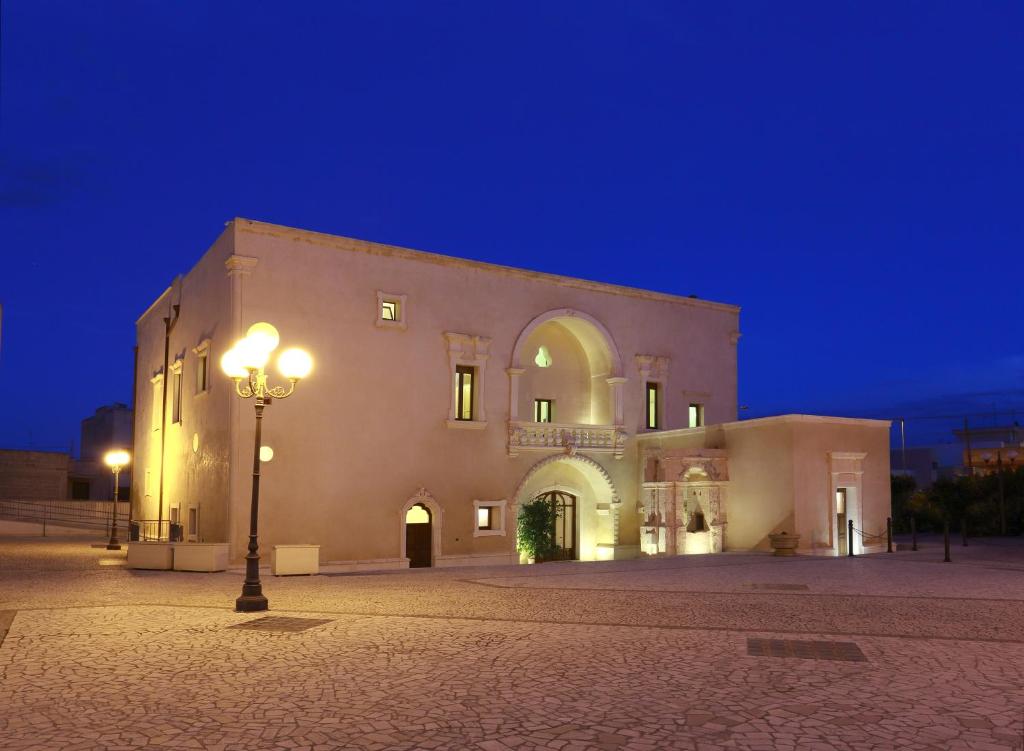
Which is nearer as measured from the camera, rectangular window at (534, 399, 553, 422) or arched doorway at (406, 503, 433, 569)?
arched doorway at (406, 503, 433, 569)

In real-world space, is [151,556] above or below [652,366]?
below

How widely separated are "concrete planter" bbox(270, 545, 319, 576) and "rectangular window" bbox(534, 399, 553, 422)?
10.7 metres

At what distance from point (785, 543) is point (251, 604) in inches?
609

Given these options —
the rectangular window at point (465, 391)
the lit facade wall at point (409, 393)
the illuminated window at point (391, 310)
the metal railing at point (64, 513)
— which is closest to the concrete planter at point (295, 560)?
the lit facade wall at point (409, 393)

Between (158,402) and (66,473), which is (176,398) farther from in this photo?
(66,473)

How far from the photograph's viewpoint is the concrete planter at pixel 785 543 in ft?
74.4

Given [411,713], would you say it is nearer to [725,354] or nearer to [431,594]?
[431,594]

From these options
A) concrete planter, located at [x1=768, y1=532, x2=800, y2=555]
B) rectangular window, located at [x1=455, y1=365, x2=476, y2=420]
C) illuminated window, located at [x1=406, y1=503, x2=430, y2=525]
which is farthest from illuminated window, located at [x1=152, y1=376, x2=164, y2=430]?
concrete planter, located at [x1=768, y1=532, x2=800, y2=555]

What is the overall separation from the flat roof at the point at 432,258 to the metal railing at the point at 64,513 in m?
22.2

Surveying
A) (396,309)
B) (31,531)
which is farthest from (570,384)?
(31,531)

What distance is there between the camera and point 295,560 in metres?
18.8

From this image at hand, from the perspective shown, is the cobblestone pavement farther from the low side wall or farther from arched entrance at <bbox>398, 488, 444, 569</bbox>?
the low side wall

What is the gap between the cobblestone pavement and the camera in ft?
19.3

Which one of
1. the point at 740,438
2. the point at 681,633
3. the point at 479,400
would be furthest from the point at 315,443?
the point at 681,633
